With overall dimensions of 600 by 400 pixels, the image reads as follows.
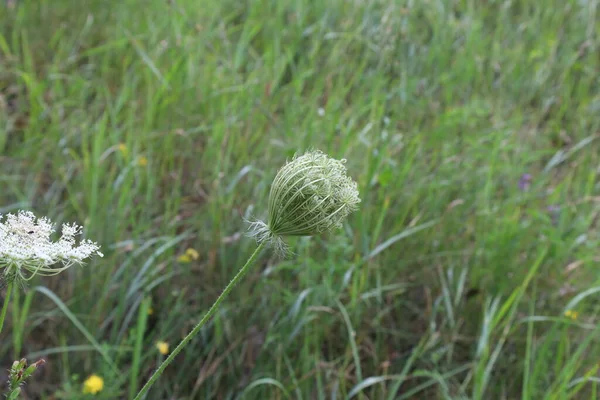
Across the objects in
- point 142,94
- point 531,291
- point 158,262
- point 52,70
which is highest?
point 52,70

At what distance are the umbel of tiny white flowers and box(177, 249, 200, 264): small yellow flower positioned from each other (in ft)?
4.91

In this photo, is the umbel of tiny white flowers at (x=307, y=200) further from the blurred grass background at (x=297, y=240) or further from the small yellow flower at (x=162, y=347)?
the small yellow flower at (x=162, y=347)

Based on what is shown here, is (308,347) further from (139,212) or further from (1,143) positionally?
(1,143)

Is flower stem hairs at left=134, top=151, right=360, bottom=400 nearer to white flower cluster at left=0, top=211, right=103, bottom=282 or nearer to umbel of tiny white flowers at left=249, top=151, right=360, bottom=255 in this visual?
umbel of tiny white flowers at left=249, top=151, right=360, bottom=255

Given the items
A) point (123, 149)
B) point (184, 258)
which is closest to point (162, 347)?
point (184, 258)

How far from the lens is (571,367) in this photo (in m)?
2.21

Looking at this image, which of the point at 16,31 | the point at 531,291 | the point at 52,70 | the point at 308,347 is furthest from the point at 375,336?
the point at 16,31

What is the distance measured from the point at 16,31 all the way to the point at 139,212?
1.45m

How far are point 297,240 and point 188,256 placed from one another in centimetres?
40

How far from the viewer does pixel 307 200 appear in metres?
1.02

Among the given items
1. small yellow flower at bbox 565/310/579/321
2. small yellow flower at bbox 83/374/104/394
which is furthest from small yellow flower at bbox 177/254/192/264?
small yellow flower at bbox 565/310/579/321

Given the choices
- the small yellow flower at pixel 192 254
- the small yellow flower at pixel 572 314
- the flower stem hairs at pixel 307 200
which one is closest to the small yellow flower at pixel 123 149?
the small yellow flower at pixel 192 254

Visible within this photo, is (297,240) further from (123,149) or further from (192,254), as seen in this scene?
(123,149)

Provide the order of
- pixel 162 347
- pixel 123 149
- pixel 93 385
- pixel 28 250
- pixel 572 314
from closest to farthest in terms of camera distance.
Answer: pixel 28 250
pixel 93 385
pixel 162 347
pixel 572 314
pixel 123 149
